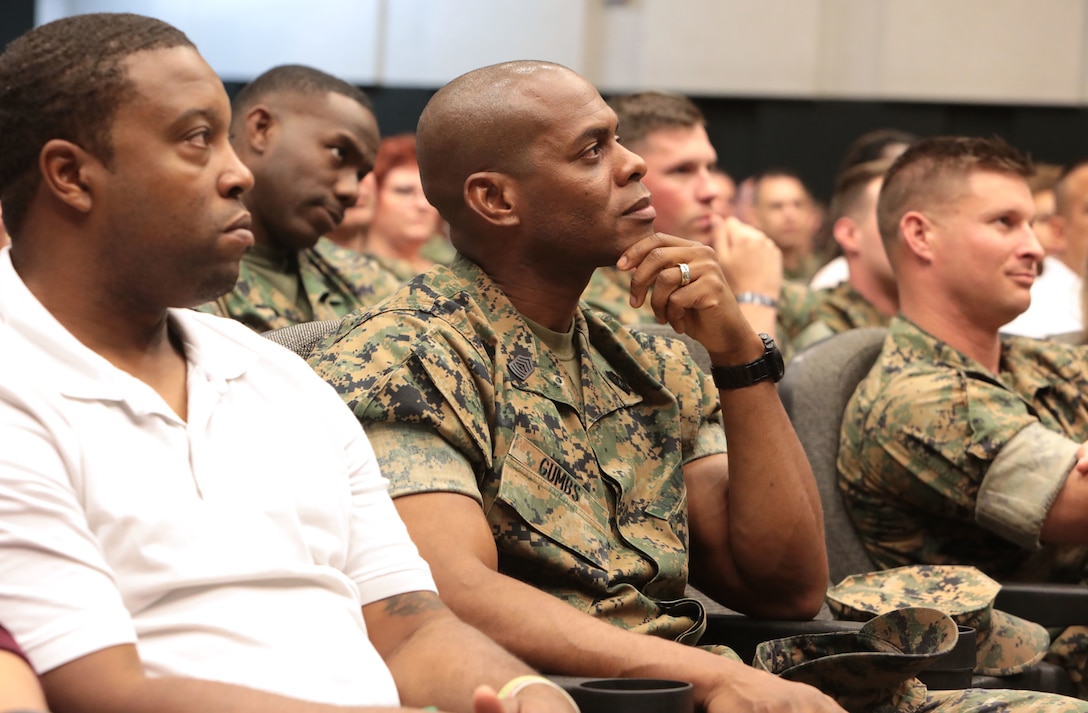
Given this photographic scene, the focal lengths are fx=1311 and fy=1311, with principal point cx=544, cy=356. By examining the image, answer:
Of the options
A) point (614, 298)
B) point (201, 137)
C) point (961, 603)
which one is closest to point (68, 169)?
point (201, 137)

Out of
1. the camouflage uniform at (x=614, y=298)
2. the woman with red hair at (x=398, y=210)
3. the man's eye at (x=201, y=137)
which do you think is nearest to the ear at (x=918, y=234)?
the camouflage uniform at (x=614, y=298)

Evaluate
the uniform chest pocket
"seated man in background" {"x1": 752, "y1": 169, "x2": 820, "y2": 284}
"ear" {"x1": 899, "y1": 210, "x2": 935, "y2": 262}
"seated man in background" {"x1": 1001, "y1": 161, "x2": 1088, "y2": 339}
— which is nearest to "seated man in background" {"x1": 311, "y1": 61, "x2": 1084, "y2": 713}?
the uniform chest pocket

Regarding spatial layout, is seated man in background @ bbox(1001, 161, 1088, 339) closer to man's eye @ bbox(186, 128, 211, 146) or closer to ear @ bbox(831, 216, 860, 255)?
ear @ bbox(831, 216, 860, 255)

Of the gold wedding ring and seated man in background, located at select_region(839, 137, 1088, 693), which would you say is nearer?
the gold wedding ring

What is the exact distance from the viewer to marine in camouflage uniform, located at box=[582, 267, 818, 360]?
3.43 m

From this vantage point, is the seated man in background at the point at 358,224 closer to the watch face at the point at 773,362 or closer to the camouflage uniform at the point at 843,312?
the camouflage uniform at the point at 843,312

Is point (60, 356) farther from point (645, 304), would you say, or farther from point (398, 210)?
point (398, 210)

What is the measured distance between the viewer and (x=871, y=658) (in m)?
1.61

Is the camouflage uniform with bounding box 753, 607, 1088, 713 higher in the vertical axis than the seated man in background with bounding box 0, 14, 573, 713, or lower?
lower

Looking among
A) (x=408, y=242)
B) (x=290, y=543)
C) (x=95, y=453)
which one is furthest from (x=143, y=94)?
(x=408, y=242)

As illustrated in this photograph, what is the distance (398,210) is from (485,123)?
3109 millimetres

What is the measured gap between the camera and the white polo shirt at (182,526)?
1077 mm

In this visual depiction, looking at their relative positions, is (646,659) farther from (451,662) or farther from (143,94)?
(143,94)

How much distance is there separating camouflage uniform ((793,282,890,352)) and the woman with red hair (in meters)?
1.57
